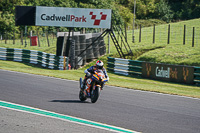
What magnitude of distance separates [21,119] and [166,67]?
596 inches

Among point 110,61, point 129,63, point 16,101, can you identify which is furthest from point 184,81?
point 16,101

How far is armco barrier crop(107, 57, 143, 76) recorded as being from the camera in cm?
2491

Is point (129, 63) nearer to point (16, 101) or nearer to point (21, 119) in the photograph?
point (16, 101)

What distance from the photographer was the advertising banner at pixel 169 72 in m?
22.0

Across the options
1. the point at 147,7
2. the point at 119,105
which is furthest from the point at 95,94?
the point at 147,7

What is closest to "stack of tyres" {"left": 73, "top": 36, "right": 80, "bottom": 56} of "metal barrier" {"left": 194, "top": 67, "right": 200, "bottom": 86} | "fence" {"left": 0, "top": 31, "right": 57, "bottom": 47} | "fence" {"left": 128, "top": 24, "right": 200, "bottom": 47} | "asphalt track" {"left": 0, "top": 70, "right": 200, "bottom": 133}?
"fence" {"left": 128, "top": 24, "right": 200, "bottom": 47}

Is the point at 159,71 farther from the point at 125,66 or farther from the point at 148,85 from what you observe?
the point at 148,85

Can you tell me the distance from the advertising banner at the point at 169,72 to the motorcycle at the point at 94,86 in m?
11.0

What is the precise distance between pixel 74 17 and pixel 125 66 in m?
5.56

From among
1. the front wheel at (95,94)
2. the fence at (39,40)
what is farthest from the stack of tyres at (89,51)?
the front wheel at (95,94)

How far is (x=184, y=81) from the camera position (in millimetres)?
22281

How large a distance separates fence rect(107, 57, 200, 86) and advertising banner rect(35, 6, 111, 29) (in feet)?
10.1

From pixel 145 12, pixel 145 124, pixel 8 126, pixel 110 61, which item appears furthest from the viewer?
pixel 145 12

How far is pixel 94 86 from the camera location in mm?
12102
